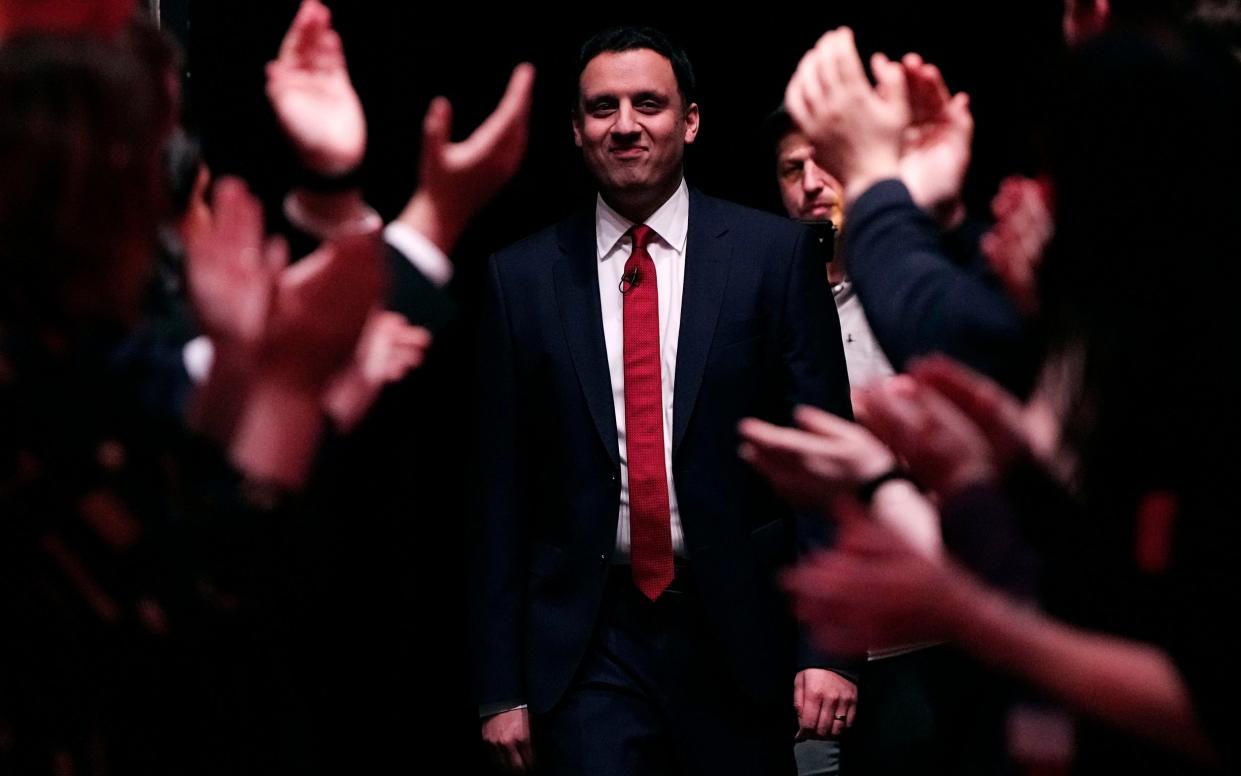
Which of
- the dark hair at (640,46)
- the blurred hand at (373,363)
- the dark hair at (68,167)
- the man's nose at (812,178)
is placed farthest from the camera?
the man's nose at (812,178)

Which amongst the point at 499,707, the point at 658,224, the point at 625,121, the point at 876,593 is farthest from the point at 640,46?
the point at 876,593

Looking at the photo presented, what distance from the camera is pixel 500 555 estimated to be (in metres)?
3.01

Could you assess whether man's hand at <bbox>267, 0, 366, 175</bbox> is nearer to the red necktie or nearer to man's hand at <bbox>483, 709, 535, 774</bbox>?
the red necktie

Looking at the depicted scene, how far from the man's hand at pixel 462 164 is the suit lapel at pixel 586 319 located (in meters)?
1.17

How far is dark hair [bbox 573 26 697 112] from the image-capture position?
3.29 metres

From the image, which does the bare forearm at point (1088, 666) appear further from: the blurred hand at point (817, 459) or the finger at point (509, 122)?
the finger at point (509, 122)

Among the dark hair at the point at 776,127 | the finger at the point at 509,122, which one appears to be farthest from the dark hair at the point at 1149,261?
the dark hair at the point at 776,127

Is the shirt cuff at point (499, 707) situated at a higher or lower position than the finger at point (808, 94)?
lower

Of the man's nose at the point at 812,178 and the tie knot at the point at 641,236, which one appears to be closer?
the tie knot at the point at 641,236

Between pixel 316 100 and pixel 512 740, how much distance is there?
→ 1509 millimetres

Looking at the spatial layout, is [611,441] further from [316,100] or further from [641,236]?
[316,100]

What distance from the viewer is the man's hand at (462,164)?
1.73m

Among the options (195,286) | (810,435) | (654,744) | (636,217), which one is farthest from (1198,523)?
(636,217)

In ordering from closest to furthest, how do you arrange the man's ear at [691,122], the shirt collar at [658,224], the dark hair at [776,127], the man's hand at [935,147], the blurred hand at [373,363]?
the blurred hand at [373,363], the man's hand at [935,147], the shirt collar at [658,224], the man's ear at [691,122], the dark hair at [776,127]
